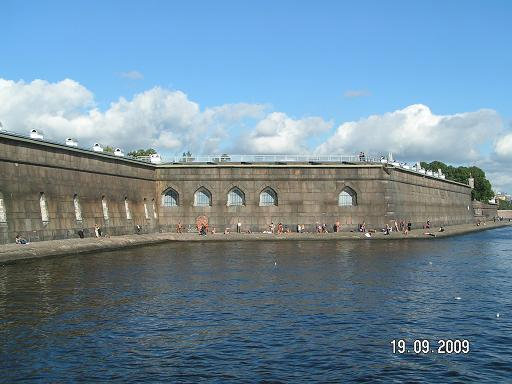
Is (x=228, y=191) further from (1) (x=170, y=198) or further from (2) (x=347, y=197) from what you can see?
(2) (x=347, y=197)

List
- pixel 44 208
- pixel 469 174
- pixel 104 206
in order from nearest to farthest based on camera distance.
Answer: pixel 44 208 < pixel 104 206 < pixel 469 174

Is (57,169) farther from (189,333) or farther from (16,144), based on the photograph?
(189,333)

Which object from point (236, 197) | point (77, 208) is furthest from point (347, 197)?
point (77, 208)

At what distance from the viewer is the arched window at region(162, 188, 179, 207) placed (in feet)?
191

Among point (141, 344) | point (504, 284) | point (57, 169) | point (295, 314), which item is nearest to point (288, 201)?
point (57, 169)

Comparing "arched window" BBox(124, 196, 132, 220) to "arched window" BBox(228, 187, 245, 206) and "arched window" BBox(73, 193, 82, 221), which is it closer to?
"arched window" BBox(73, 193, 82, 221)

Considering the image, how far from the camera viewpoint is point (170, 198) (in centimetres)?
5850

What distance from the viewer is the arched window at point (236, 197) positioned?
5809cm

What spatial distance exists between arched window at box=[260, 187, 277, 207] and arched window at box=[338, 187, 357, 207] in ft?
20.7

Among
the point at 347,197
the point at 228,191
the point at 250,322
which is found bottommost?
the point at 250,322

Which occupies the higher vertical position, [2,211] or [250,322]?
[2,211]

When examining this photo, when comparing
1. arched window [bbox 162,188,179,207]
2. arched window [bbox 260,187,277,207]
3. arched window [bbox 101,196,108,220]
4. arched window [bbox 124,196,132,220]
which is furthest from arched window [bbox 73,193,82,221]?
arched window [bbox 260,187,277,207]

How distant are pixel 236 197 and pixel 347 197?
35.3 feet

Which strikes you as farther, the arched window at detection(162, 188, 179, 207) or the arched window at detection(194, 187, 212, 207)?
the arched window at detection(162, 188, 179, 207)
